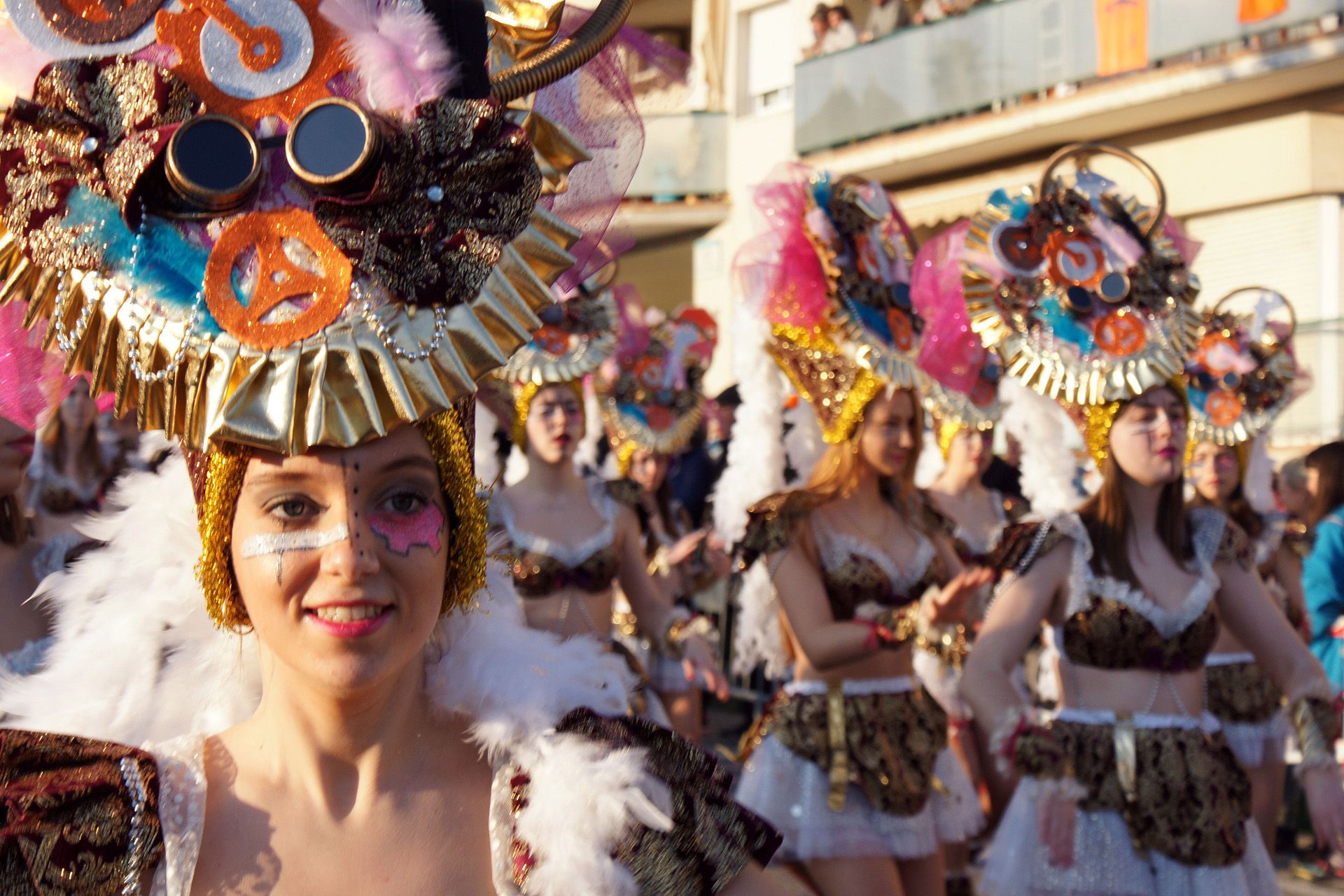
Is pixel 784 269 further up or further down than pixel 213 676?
further up

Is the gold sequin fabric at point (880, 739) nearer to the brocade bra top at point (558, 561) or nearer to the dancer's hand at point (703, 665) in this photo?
the dancer's hand at point (703, 665)

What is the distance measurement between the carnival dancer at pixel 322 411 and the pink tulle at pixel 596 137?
19cm

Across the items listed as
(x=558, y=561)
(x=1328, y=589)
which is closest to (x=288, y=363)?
(x=558, y=561)

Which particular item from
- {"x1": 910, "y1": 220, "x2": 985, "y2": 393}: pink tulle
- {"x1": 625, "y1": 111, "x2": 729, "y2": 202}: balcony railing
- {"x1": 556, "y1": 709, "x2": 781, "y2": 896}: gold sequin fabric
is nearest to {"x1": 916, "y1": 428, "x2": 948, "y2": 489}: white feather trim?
{"x1": 910, "y1": 220, "x2": 985, "y2": 393}: pink tulle

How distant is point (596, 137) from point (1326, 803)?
10.2 ft

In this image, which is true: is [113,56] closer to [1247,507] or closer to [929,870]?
[929,870]

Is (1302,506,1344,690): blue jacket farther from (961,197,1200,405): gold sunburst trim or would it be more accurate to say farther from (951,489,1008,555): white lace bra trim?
(961,197,1200,405): gold sunburst trim

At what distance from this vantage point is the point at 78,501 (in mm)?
6117

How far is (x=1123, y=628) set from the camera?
443 centimetres

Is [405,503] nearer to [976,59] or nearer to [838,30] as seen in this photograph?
[976,59]

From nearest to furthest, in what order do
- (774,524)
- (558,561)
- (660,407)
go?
(774,524), (558,561), (660,407)

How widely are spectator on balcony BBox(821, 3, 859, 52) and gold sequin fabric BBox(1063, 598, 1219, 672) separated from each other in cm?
1498

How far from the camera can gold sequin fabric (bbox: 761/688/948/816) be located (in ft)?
15.9

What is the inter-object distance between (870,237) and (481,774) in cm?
401
